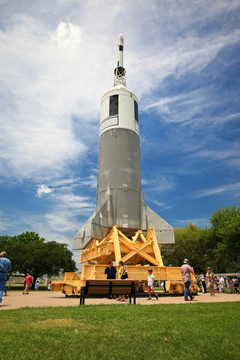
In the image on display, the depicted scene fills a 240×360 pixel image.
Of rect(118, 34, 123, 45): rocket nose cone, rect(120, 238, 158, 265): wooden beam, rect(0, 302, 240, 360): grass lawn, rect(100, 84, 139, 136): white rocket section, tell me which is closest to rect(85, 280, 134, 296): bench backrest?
rect(0, 302, 240, 360): grass lawn

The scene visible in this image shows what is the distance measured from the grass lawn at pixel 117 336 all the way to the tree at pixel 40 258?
33.1 m

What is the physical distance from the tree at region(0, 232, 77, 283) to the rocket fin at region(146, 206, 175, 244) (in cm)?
2432

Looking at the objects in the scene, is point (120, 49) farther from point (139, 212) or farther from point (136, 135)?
point (139, 212)

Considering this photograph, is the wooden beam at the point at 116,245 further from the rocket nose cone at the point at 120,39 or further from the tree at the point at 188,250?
the tree at the point at 188,250

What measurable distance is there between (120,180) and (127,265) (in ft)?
17.9

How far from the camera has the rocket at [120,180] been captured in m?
16.0

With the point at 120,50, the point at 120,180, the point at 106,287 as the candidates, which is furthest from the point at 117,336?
the point at 120,50

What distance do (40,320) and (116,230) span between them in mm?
9925

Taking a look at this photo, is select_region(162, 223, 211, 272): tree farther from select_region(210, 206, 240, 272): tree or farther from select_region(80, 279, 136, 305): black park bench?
select_region(80, 279, 136, 305): black park bench

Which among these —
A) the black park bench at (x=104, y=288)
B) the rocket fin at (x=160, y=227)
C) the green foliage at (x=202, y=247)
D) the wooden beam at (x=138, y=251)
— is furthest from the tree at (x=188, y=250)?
the black park bench at (x=104, y=288)

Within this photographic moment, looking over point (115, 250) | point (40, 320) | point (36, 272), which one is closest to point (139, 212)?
point (115, 250)

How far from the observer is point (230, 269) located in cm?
4128

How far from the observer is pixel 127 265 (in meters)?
13.2

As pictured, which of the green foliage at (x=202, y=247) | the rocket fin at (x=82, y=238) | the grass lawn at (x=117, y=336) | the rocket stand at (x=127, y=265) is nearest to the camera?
the grass lawn at (x=117, y=336)
